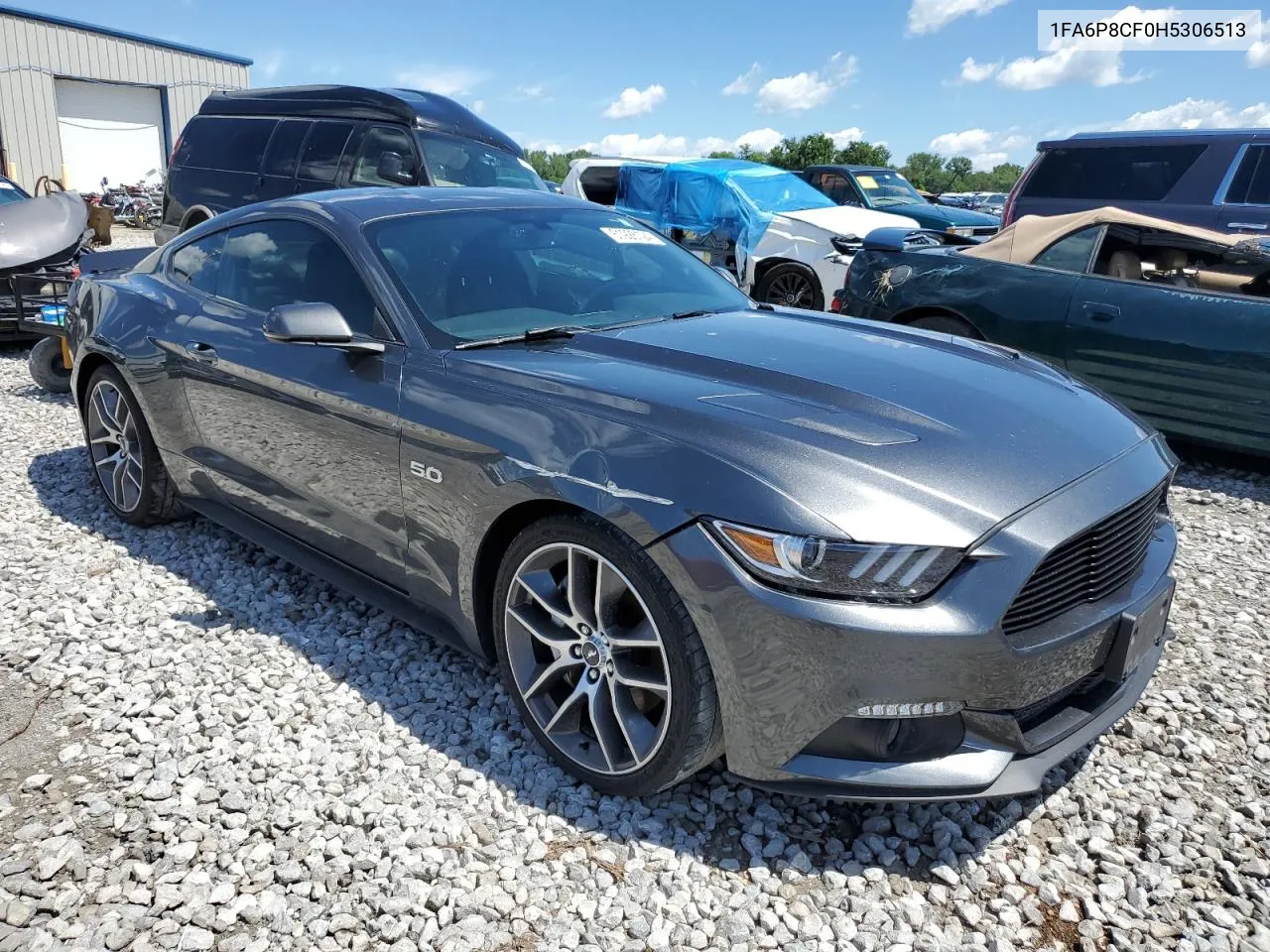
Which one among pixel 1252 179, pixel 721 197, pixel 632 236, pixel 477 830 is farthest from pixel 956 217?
pixel 477 830

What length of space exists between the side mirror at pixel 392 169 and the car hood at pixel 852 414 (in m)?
5.78

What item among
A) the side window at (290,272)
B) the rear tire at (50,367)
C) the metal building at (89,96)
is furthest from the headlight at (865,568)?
the metal building at (89,96)

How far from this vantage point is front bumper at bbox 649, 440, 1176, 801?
6.79 ft

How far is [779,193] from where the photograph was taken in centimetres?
1038

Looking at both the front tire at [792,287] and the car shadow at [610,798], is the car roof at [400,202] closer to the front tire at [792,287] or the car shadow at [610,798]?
the car shadow at [610,798]

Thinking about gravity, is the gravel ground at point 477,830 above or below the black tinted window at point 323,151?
below

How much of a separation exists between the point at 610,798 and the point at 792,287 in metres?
7.65

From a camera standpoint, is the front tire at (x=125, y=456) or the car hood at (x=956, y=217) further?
the car hood at (x=956, y=217)

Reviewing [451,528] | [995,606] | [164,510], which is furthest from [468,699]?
[164,510]

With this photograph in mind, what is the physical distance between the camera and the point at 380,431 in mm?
2977

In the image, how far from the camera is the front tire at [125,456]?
435cm

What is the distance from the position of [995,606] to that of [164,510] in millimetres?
3801

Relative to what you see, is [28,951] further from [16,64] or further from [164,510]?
[16,64]

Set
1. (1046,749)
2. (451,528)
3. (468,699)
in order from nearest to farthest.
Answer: (1046,749) < (451,528) < (468,699)
